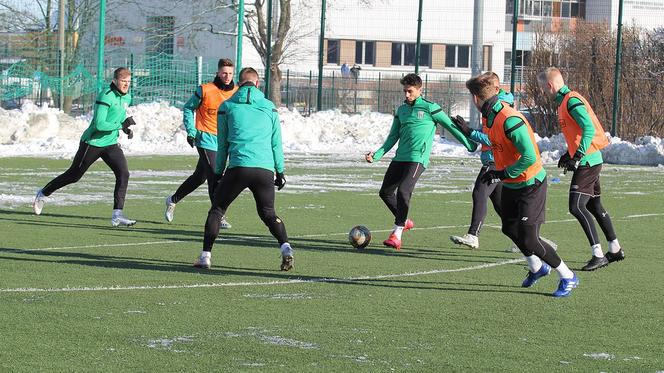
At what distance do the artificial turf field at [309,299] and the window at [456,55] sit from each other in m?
52.9

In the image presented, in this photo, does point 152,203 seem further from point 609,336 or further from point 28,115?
point 28,115

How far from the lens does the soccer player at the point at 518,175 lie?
10.2 metres

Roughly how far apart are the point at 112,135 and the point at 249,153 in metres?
5.20

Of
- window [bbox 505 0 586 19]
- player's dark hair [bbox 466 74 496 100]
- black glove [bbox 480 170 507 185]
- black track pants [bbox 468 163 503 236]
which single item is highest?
window [bbox 505 0 586 19]

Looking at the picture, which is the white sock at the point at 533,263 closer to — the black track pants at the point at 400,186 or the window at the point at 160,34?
the black track pants at the point at 400,186

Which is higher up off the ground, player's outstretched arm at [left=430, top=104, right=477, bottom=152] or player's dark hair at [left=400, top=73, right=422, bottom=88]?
→ player's dark hair at [left=400, top=73, right=422, bottom=88]

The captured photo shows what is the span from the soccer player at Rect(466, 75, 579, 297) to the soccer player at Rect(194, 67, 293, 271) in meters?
2.03

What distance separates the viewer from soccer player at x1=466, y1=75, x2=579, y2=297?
33.6ft

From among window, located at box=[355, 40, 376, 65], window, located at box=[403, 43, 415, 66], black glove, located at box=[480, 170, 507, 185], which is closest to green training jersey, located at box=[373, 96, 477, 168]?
black glove, located at box=[480, 170, 507, 185]

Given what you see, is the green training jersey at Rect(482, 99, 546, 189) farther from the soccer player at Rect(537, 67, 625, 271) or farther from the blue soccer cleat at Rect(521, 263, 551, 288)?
the soccer player at Rect(537, 67, 625, 271)

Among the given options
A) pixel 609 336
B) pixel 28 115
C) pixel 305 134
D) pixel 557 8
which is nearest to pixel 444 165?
pixel 305 134

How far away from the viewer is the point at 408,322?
29.7 feet

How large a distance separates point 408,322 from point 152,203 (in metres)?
10.5

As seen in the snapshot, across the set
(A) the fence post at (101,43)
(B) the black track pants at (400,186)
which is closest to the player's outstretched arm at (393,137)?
(B) the black track pants at (400,186)
